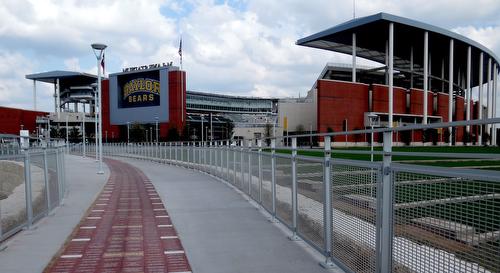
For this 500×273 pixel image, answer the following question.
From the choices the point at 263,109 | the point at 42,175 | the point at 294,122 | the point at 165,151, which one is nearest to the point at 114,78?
the point at 294,122

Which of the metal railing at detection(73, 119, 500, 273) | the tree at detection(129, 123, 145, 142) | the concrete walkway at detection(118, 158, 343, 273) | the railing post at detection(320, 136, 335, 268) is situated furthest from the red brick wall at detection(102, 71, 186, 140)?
the railing post at detection(320, 136, 335, 268)

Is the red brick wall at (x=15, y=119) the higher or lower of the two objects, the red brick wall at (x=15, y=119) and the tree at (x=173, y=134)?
the higher

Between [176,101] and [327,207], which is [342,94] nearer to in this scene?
[176,101]

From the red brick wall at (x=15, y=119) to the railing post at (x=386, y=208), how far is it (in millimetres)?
107378

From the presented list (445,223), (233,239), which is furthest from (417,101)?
(445,223)

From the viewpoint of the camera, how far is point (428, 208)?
135 inches

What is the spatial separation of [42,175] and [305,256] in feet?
20.2

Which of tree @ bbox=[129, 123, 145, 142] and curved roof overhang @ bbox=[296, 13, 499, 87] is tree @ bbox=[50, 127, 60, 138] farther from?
curved roof overhang @ bbox=[296, 13, 499, 87]

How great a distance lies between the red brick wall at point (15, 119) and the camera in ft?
338

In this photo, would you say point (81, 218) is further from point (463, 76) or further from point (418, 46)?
point (463, 76)

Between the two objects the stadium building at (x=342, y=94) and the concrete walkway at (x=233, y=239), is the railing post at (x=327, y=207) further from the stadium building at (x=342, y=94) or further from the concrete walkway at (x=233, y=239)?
the stadium building at (x=342, y=94)

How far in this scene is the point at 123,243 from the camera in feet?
23.7

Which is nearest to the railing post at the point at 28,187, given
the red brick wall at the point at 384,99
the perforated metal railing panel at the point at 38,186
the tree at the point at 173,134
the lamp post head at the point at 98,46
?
the perforated metal railing panel at the point at 38,186

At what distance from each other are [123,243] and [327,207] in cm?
349
